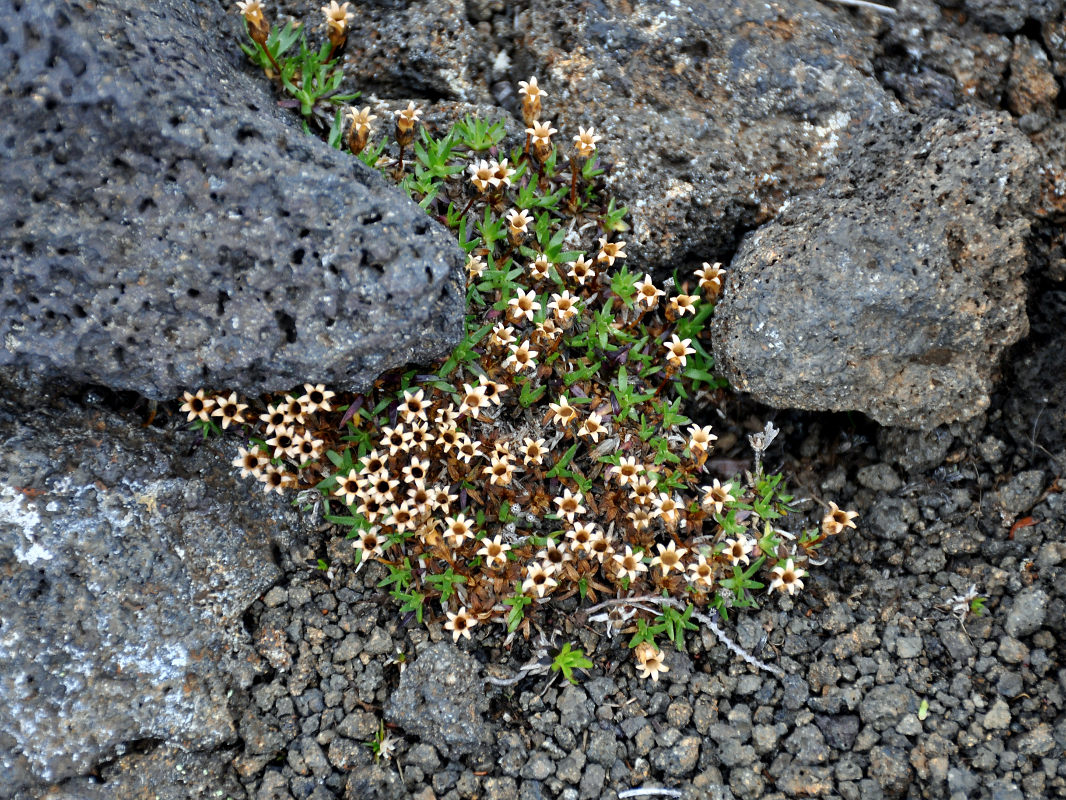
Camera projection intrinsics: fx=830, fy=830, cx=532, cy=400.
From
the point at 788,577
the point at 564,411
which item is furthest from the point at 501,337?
the point at 788,577

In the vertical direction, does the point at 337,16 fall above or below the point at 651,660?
above

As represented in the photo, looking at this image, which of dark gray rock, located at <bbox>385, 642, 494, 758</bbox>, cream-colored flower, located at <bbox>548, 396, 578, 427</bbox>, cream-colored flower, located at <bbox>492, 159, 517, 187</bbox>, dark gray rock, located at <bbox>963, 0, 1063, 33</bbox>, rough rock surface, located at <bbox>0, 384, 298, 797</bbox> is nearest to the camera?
rough rock surface, located at <bbox>0, 384, 298, 797</bbox>

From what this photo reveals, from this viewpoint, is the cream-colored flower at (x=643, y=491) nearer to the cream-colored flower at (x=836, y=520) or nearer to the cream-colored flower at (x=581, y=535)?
the cream-colored flower at (x=581, y=535)

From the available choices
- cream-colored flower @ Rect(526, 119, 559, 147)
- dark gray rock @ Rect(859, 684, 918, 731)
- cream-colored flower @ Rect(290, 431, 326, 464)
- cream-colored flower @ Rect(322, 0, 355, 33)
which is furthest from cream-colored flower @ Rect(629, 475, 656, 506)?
cream-colored flower @ Rect(322, 0, 355, 33)

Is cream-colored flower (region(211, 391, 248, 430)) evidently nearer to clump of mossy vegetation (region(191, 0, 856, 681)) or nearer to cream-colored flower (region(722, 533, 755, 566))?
clump of mossy vegetation (region(191, 0, 856, 681))

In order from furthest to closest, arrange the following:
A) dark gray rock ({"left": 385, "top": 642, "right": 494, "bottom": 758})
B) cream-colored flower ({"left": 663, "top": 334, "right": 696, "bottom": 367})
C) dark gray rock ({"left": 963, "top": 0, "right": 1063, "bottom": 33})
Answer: dark gray rock ({"left": 963, "top": 0, "right": 1063, "bottom": 33})
cream-colored flower ({"left": 663, "top": 334, "right": 696, "bottom": 367})
dark gray rock ({"left": 385, "top": 642, "right": 494, "bottom": 758})

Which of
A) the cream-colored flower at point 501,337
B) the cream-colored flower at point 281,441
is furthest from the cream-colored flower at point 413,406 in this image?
the cream-colored flower at point 281,441

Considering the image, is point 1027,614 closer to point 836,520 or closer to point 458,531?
point 836,520
